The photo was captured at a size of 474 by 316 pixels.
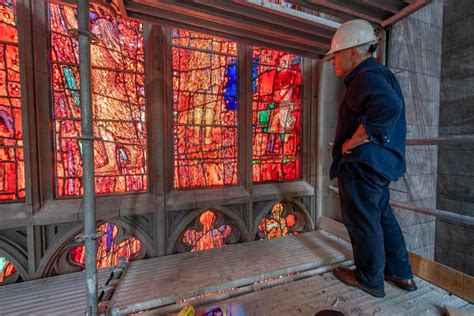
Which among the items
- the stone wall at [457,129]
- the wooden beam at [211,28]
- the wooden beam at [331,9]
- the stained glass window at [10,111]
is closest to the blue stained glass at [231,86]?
the wooden beam at [211,28]

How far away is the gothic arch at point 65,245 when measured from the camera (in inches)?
74.1

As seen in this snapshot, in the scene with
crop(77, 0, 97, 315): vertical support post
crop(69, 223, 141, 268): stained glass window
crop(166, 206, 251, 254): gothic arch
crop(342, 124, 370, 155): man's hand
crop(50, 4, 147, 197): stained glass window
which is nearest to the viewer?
crop(77, 0, 97, 315): vertical support post

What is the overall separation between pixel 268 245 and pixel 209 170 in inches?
39.7

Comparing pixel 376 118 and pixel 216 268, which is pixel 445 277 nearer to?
pixel 376 118

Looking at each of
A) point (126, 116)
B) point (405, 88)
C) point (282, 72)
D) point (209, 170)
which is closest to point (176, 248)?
point (209, 170)

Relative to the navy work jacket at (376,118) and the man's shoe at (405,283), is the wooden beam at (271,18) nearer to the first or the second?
the navy work jacket at (376,118)

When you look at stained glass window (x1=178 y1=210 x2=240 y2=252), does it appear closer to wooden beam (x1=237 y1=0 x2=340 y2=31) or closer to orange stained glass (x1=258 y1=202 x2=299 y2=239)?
orange stained glass (x1=258 y1=202 x2=299 y2=239)

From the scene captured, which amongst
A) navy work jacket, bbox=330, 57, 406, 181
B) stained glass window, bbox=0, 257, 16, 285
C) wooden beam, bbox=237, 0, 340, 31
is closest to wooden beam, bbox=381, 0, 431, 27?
wooden beam, bbox=237, 0, 340, 31

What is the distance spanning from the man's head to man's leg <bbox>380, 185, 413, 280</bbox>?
89cm

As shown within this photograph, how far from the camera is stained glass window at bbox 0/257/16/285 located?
5.92 feet

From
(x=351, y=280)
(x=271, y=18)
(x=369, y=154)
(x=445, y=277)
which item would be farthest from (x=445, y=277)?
(x=271, y=18)

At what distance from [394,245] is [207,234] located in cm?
170

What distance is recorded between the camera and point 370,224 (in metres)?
1.39

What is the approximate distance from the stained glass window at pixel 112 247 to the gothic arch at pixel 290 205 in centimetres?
125
